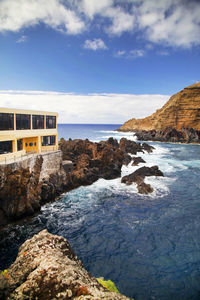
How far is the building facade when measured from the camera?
23.2 metres

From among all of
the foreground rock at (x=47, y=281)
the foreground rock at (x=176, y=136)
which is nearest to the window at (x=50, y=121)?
the foreground rock at (x=47, y=281)

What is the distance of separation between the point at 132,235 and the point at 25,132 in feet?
66.8

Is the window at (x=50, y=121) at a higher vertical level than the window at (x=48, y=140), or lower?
higher

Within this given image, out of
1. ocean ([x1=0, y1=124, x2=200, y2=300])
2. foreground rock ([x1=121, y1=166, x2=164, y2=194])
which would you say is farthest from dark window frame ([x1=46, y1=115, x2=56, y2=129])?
foreground rock ([x1=121, y1=166, x2=164, y2=194])

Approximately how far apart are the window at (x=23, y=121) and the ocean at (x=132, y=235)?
39.0 feet

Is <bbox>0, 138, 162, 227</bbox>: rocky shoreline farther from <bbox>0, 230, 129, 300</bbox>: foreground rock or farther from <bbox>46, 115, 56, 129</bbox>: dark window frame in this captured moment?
<bbox>0, 230, 129, 300</bbox>: foreground rock

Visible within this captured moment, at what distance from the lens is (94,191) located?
27.7 metres

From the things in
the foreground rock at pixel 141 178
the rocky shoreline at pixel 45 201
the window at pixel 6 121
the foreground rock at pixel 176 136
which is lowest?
the foreground rock at pixel 141 178

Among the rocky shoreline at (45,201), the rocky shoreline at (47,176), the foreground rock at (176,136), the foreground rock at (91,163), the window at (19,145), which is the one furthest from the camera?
the foreground rock at (176,136)

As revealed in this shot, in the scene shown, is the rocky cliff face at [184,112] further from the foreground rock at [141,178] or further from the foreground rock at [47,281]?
the foreground rock at [47,281]

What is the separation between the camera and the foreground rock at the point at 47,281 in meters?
5.61

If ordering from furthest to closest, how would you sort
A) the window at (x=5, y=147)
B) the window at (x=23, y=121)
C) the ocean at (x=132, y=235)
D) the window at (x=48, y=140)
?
the window at (x=48, y=140), the window at (x=23, y=121), the window at (x=5, y=147), the ocean at (x=132, y=235)

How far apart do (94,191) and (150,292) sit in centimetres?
1702

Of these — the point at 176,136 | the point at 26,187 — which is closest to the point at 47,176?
the point at 26,187
